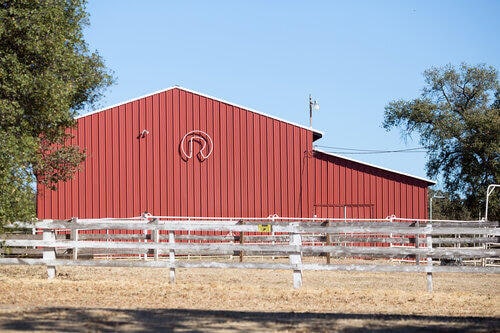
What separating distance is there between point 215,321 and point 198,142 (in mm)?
26583

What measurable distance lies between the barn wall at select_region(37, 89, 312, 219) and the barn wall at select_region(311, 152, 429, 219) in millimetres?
640

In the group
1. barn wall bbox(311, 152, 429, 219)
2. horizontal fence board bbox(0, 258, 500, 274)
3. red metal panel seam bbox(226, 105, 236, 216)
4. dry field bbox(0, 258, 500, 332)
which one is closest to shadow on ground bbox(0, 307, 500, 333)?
dry field bbox(0, 258, 500, 332)

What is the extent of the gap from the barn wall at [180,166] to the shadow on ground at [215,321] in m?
24.0

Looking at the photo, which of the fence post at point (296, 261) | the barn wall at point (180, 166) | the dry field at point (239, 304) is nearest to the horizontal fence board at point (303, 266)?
the fence post at point (296, 261)

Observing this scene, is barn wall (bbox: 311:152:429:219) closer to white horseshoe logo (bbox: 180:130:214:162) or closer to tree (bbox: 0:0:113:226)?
white horseshoe logo (bbox: 180:130:214:162)

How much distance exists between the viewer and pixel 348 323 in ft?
36.7

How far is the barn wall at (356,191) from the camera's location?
126ft

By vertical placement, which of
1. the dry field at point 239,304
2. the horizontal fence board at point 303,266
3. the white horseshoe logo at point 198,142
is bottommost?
the dry field at point 239,304

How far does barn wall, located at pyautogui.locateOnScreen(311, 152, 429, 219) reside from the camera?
3853cm

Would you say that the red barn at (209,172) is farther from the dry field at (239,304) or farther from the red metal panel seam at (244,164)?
the dry field at (239,304)

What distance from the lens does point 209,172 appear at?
3781cm

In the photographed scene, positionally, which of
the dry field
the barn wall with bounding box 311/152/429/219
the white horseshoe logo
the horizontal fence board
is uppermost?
the white horseshoe logo

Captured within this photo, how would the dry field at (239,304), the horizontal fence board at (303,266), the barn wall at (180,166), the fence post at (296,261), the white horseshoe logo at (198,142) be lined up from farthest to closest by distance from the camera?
the white horseshoe logo at (198,142) < the barn wall at (180,166) < the fence post at (296,261) < the horizontal fence board at (303,266) < the dry field at (239,304)

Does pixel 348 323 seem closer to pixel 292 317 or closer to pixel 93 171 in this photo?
pixel 292 317
